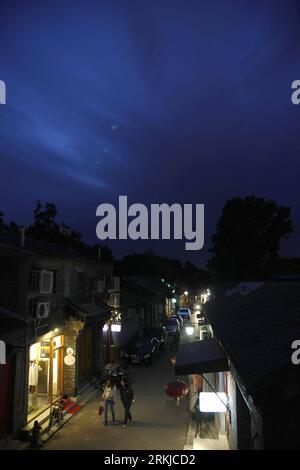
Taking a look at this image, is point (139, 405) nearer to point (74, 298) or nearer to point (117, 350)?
point (74, 298)

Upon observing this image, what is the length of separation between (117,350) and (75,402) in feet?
31.7

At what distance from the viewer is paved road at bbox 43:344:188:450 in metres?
11.6

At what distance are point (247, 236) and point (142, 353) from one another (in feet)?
81.2

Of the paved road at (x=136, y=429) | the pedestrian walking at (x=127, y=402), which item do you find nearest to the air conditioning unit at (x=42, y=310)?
the paved road at (x=136, y=429)

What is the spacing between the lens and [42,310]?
13852 mm

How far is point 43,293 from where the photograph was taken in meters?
14.6

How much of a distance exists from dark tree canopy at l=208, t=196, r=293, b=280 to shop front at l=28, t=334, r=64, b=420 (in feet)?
93.9

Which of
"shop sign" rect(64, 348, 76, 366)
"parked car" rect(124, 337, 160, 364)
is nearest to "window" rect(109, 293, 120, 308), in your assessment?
"parked car" rect(124, 337, 160, 364)

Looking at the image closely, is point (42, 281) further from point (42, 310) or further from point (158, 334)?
point (158, 334)

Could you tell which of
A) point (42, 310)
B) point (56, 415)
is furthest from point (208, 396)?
point (42, 310)

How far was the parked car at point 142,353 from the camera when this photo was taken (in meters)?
24.1

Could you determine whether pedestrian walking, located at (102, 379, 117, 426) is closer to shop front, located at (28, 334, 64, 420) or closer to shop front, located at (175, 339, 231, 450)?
shop front, located at (28, 334, 64, 420)

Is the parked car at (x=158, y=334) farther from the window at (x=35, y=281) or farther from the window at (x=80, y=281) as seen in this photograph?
the window at (x=35, y=281)

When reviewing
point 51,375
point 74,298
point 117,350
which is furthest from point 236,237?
point 51,375
